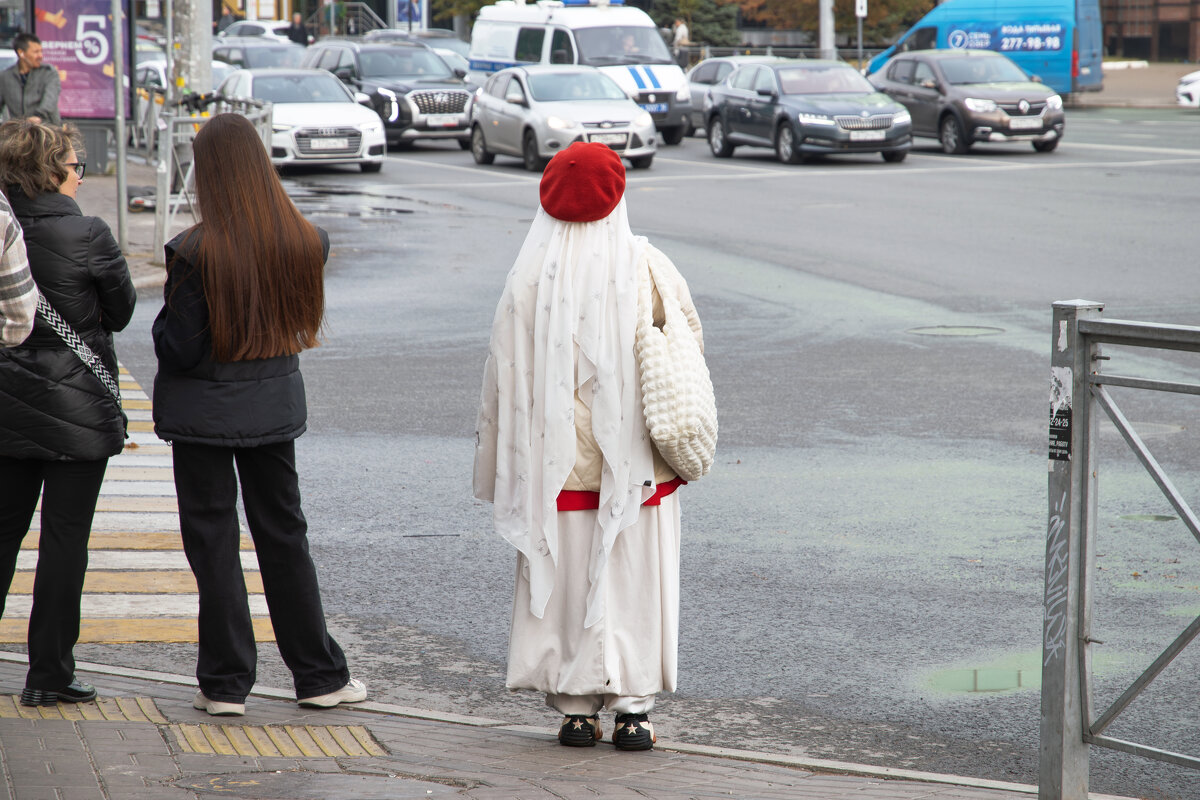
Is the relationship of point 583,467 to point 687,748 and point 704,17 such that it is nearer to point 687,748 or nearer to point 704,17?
point 687,748

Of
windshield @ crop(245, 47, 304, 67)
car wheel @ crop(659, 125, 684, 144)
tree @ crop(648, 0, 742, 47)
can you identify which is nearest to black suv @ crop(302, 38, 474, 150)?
car wheel @ crop(659, 125, 684, 144)

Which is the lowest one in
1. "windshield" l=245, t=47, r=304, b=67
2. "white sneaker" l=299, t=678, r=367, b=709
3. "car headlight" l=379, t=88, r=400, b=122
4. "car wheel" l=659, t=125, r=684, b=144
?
"white sneaker" l=299, t=678, r=367, b=709

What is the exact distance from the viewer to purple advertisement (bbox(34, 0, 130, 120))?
65.9ft

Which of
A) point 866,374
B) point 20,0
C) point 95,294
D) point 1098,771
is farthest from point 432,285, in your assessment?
point 20,0

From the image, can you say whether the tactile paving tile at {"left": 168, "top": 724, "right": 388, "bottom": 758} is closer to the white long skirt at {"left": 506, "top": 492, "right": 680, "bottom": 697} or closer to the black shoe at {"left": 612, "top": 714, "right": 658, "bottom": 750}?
the white long skirt at {"left": 506, "top": 492, "right": 680, "bottom": 697}

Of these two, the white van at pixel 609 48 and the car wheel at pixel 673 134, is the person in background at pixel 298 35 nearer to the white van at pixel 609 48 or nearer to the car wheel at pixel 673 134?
the white van at pixel 609 48

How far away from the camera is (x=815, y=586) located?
5.88m

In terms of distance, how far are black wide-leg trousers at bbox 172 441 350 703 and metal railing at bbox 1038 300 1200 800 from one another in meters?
2.08

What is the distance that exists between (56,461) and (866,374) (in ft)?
21.6

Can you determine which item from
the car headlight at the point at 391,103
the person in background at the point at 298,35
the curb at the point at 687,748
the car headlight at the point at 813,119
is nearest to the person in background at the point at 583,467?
the curb at the point at 687,748

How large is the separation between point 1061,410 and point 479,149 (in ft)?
79.4

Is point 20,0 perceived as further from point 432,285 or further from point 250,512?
point 250,512

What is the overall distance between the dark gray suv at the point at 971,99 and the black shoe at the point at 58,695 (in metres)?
24.2

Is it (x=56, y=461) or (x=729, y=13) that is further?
(x=729, y=13)
